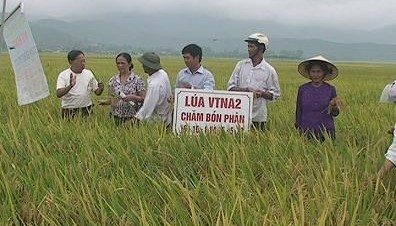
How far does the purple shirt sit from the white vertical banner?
2282mm

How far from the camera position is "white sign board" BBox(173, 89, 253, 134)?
15.7 ft

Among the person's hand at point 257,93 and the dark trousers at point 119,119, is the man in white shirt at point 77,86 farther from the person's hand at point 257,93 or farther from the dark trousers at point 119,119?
the person's hand at point 257,93

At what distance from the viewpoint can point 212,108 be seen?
15.7 feet

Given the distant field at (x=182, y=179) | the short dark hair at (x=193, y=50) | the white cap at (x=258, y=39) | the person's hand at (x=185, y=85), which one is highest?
the white cap at (x=258, y=39)

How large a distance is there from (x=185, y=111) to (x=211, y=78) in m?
0.50

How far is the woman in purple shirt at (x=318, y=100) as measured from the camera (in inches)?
176

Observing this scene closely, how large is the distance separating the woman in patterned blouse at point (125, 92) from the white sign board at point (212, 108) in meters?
0.58

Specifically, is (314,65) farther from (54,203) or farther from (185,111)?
(54,203)

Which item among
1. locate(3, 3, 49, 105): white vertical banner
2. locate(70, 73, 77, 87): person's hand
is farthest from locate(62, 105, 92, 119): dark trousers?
locate(3, 3, 49, 105): white vertical banner

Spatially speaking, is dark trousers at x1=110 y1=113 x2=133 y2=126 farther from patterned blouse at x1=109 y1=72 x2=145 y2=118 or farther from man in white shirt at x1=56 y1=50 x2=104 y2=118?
man in white shirt at x1=56 y1=50 x2=104 y2=118

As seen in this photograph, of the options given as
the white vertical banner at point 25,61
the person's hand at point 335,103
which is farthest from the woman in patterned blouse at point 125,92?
the person's hand at point 335,103

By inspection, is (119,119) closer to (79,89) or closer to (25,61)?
(79,89)

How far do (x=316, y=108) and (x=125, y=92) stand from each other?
1714 millimetres

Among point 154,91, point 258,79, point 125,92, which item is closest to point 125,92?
point 125,92
